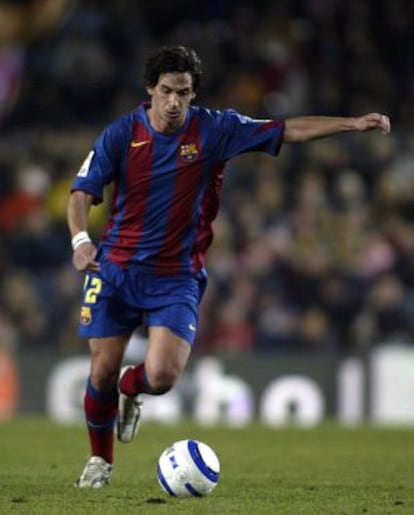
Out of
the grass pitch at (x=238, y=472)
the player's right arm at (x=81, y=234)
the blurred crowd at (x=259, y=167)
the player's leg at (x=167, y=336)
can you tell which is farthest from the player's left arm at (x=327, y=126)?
the blurred crowd at (x=259, y=167)

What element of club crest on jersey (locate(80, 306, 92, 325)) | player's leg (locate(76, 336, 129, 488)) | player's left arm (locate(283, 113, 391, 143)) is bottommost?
player's leg (locate(76, 336, 129, 488))

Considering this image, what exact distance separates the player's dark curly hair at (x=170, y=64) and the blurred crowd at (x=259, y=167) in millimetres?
7270

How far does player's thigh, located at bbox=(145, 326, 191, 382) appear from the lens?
24.7 feet

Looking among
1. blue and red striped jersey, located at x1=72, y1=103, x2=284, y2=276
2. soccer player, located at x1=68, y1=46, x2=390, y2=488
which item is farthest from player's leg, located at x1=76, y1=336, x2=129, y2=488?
blue and red striped jersey, located at x1=72, y1=103, x2=284, y2=276

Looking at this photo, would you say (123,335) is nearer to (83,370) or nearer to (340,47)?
(83,370)

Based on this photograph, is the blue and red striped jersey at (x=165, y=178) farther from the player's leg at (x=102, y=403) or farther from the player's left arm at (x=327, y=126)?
the player's leg at (x=102, y=403)

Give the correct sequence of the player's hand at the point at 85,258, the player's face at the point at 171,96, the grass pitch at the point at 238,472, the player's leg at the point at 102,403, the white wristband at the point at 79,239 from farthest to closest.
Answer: the player's leg at the point at 102,403 < the player's face at the point at 171,96 < the white wristband at the point at 79,239 < the player's hand at the point at 85,258 < the grass pitch at the point at 238,472

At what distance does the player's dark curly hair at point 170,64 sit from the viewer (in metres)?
7.41

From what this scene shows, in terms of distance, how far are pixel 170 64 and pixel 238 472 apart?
2.68m

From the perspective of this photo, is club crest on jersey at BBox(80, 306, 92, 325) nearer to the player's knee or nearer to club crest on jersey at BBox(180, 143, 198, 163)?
the player's knee

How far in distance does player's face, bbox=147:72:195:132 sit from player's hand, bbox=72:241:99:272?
0.79 metres

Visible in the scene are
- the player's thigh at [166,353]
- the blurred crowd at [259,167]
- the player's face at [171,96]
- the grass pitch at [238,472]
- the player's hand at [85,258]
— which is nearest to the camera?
the grass pitch at [238,472]

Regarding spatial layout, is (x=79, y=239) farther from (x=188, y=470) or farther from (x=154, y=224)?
(x=188, y=470)

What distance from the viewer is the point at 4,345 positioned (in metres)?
15.0
